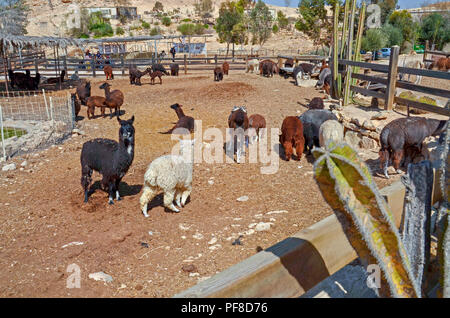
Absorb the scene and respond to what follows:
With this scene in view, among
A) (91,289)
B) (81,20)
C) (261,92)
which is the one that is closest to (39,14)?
(81,20)

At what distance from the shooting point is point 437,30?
3938 centimetres

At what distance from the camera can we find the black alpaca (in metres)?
6.34

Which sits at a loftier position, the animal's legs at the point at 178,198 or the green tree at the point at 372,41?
the green tree at the point at 372,41

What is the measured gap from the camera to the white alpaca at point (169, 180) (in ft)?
18.7

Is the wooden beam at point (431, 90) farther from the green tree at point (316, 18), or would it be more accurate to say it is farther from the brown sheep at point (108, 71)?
the green tree at point (316, 18)

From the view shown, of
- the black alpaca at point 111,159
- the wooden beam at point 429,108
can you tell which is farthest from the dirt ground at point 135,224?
the wooden beam at point 429,108

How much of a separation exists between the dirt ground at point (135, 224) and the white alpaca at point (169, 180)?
23cm

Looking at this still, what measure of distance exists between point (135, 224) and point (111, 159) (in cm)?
144

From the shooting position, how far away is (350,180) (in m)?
1.39

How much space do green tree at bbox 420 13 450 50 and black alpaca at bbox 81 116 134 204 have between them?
4062 centimetres

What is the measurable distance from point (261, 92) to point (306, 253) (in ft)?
49.5

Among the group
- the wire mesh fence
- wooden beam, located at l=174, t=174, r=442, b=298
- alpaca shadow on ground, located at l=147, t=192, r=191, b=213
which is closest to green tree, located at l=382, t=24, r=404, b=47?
the wire mesh fence

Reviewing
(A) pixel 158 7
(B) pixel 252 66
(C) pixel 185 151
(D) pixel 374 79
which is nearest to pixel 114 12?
(A) pixel 158 7

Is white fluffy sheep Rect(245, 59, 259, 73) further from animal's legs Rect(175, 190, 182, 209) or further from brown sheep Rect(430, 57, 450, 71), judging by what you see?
animal's legs Rect(175, 190, 182, 209)
